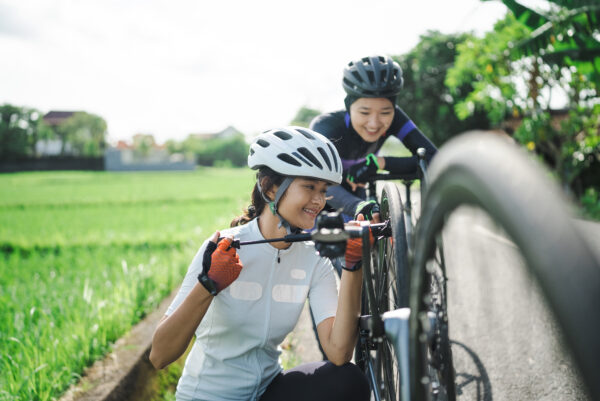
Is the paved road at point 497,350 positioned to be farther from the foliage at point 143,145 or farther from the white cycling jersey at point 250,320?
the foliage at point 143,145

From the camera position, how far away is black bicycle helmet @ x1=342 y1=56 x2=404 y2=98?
9.99 ft

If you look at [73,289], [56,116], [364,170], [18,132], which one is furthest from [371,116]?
[56,116]

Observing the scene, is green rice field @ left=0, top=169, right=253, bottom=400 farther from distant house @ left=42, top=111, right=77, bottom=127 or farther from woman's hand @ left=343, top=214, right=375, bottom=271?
distant house @ left=42, top=111, right=77, bottom=127

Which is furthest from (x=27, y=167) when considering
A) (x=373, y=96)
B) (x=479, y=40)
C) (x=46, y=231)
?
(x=373, y=96)

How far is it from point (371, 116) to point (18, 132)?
76025 mm

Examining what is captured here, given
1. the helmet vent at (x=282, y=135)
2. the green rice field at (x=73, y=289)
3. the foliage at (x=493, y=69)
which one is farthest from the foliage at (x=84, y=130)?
the helmet vent at (x=282, y=135)

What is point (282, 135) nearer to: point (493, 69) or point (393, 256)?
point (393, 256)

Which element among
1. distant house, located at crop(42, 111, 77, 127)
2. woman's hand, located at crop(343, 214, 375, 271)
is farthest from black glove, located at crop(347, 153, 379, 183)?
distant house, located at crop(42, 111, 77, 127)

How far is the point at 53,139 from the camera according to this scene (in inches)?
3398

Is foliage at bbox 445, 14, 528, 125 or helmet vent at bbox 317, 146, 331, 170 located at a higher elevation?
foliage at bbox 445, 14, 528, 125

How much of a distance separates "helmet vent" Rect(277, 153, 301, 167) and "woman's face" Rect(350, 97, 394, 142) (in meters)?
1.12

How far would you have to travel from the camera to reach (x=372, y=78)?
3064 millimetres

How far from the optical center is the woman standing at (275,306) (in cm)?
213

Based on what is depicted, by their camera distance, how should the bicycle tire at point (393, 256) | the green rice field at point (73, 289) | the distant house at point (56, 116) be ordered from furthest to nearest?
the distant house at point (56, 116) < the green rice field at point (73, 289) < the bicycle tire at point (393, 256)
